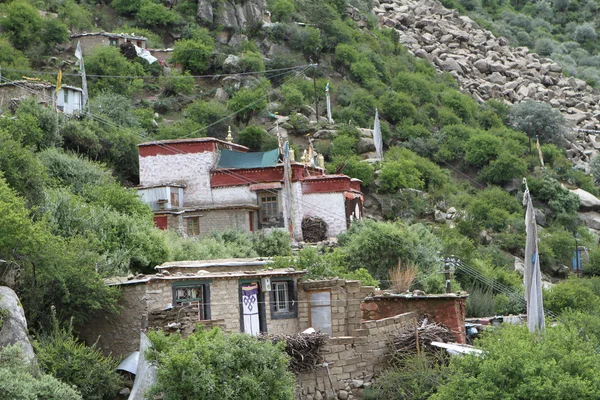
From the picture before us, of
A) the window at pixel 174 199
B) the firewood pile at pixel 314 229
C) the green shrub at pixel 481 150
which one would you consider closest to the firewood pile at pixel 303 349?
the firewood pile at pixel 314 229

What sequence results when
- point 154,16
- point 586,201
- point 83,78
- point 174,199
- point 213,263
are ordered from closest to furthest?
1. point 213,263
2. point 174,199
3. point 83,78
4. point 586,201
5. point 154,16

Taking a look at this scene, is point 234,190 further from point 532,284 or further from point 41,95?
point 532,284

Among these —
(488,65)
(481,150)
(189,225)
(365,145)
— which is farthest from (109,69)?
(488,65)

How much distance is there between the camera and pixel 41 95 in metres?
51.4

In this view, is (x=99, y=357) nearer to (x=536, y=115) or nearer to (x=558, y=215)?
(x=558, y=215)

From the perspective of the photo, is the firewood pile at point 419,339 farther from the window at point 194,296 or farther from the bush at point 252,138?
the bush at point 252,138

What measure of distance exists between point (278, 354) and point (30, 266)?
22.0ft

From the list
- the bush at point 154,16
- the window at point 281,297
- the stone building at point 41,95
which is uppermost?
the bush at point 154,16

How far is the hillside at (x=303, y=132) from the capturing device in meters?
32.1

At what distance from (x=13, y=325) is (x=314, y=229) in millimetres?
23808

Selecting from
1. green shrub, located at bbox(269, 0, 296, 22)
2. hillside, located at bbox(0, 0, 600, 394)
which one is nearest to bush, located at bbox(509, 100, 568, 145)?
hillside, located at bbox(0, 0, 600, 394)

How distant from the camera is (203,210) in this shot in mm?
45219

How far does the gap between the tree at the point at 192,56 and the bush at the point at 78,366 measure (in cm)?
4830

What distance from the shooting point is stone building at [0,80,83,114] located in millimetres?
50594
